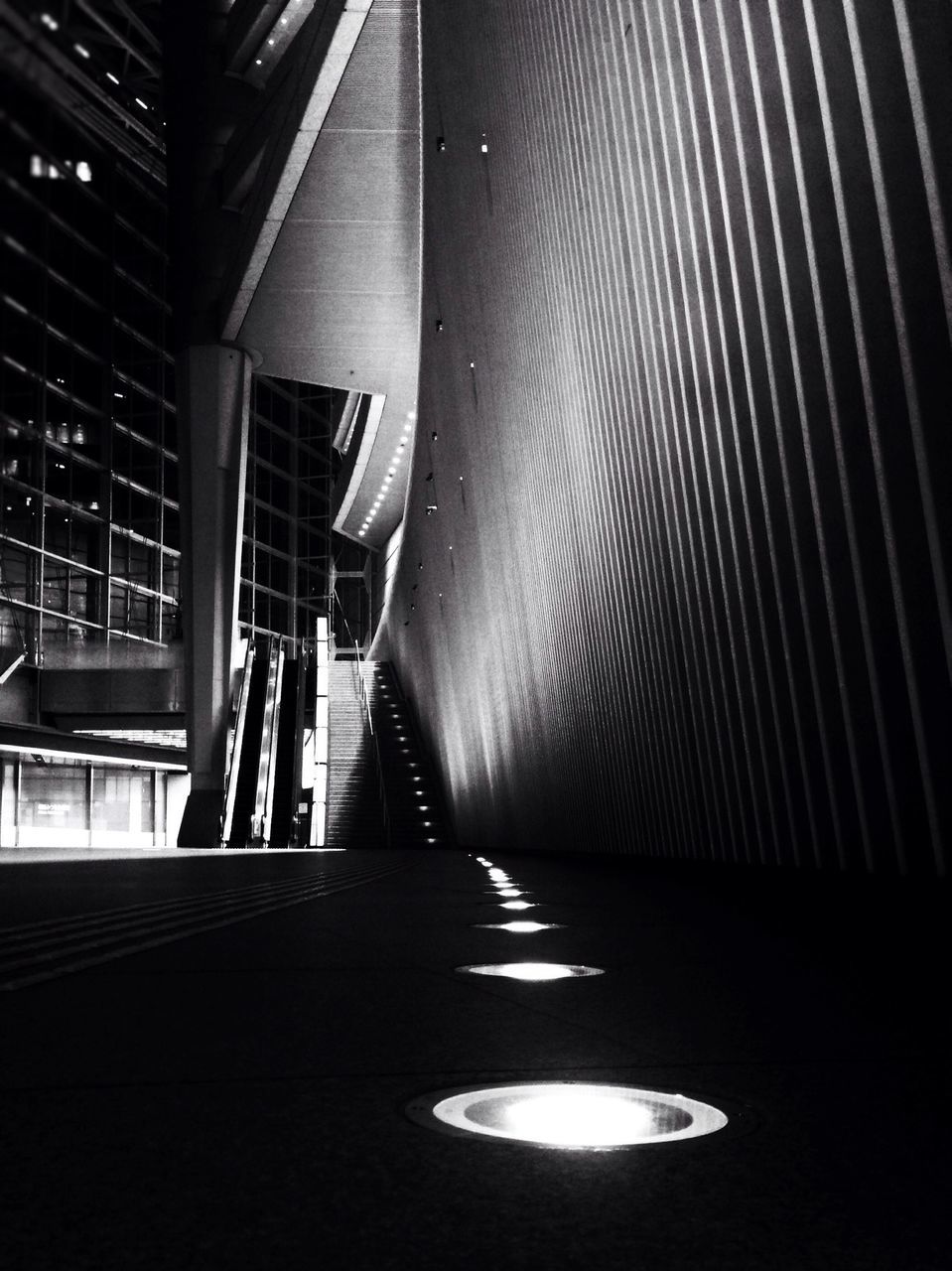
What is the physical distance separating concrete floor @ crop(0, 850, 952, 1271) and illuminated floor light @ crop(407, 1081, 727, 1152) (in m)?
0.04

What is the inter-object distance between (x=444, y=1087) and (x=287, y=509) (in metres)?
49.7

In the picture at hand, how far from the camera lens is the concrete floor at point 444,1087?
1184 mm

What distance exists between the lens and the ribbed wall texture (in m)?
4.76

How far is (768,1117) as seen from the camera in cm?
170

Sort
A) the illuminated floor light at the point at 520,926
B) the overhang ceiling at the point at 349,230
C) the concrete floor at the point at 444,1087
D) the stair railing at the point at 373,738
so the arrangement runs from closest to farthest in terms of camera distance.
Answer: the concrete floor at the point at 444,1087
the illuminated floor light at the point at 520,926
the overhang ceiling at the point at 349,230
the stair railing at the point at 373,738

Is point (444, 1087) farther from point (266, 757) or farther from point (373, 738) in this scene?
point (373, 738)

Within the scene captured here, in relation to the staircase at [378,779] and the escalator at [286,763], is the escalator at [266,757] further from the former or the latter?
the staircase at [378,779]

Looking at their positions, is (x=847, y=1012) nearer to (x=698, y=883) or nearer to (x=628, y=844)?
(x=698, y=883)

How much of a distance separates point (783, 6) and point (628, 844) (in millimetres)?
7390

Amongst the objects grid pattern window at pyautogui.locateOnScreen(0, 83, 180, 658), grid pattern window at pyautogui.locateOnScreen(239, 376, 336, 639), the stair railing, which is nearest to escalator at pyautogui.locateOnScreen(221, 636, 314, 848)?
the stair railing

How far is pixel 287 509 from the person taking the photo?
50.6 metres

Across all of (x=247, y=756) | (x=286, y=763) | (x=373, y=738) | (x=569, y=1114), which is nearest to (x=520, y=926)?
(x=569, y=1114)

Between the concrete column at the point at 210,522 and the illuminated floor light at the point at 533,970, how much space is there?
84.7 feet

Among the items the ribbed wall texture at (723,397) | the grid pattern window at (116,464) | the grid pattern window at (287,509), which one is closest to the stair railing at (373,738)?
the grid pattern window at (116,464)
